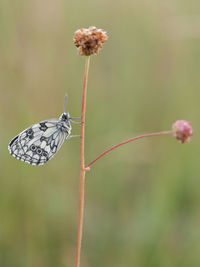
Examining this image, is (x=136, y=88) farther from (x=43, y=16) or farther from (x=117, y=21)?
(x=43, y=16)

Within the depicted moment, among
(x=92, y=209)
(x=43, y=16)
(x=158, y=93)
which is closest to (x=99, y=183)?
(x=92, y=209)

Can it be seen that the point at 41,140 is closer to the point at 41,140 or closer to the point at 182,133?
the point at 41,140

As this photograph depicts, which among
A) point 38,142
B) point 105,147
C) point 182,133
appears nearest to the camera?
point 182,133

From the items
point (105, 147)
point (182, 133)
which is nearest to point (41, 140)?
point (182, 133)

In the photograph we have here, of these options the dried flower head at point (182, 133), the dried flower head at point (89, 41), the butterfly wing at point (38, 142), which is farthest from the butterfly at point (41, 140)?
the dried flower head at point (182, 133)

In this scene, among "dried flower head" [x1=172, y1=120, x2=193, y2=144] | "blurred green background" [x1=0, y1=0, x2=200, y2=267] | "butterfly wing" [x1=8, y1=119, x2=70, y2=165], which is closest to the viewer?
"dried flower head" [x1=172, y1=120, x2=193, y2=144]

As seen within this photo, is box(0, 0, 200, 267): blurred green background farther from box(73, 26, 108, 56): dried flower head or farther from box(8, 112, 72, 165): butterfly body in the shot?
box(73, 26, 108, 56): dried flower head

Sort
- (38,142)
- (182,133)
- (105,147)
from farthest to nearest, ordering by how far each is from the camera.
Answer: (105,147), (38,142), (182,133)

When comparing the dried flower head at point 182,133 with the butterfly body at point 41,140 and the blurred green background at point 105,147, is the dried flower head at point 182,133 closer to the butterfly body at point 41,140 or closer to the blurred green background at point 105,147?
the butterfly body at point 41,140

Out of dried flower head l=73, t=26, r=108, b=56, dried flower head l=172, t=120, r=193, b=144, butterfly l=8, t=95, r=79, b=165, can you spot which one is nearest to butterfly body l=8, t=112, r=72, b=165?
butterfly l=8, t=95, r=79, b=165
